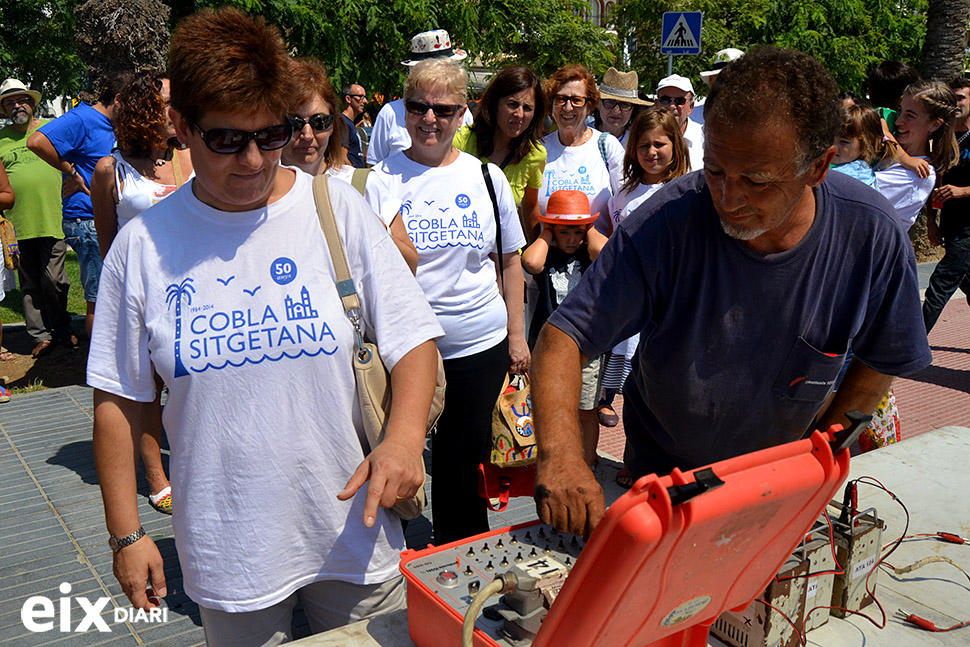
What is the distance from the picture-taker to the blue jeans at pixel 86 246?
19.2ft

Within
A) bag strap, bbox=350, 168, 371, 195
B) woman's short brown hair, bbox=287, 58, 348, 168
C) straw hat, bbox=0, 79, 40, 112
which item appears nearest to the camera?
bag strap, bbox=350, 168, 371, 195

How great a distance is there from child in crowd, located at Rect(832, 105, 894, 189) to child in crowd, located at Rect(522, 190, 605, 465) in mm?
1508

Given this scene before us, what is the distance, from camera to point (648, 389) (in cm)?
218

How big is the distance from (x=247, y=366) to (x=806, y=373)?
1.27 meters

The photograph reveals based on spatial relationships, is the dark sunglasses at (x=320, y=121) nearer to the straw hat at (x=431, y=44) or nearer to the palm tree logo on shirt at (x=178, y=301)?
the palm tree logo on shirt at (x=178, y=301)

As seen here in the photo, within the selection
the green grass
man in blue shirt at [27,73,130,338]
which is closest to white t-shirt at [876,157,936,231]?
man in blue shirt at [27,73,130,338]

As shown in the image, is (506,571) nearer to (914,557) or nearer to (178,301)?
(178,301)

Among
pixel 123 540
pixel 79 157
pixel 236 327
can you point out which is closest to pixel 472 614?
pixel 236 327

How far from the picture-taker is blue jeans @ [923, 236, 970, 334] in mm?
6598

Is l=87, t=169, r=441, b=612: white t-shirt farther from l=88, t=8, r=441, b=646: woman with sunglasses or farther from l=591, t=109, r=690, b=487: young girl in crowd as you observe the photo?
l=591, t=109, r=690, b=487: young girl in crowd

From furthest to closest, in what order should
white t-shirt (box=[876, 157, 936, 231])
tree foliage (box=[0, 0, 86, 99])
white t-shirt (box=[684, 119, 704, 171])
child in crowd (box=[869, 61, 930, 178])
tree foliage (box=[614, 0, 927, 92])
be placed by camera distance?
tree foliage (box=[614, 0, 927, 92]), tree foliage (box=[0, 0, 86, 99]), child in crowd (box=[869, 61, 930, 178]), white t-shirt (box=[684, 119, 704, 171]), white t-shirt (box=[876, 157, 936, 231])

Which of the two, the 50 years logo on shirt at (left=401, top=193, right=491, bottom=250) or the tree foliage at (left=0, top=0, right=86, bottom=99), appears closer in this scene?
the 50 years logo on shirt at (left=401, top=193, right=491, bottom=250)

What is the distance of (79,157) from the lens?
6.09 metres

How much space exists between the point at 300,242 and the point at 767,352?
111cm
